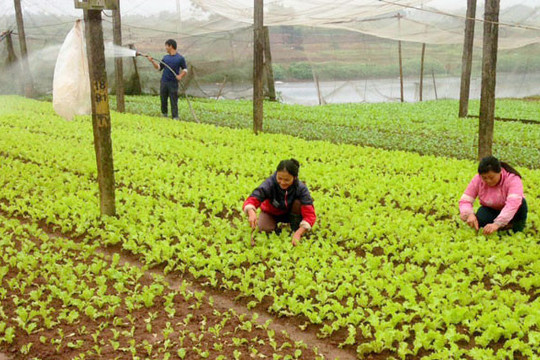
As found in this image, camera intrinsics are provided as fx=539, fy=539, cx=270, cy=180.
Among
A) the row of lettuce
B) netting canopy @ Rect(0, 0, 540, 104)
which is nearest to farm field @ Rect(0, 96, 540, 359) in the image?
the row of lettuce

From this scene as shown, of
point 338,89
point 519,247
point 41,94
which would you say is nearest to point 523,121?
point 338,89

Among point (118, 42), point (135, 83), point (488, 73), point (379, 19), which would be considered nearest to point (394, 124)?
point (379, 19)

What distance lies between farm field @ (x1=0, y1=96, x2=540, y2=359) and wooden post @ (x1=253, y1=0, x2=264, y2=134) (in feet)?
7.51

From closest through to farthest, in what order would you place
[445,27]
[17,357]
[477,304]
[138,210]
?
[17,357] → [477,304] → [138,210] → [445,27]

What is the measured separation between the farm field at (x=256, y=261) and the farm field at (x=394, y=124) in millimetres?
1013

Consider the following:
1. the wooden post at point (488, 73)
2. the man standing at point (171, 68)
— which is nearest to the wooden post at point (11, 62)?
the man standing at point (171, 68)

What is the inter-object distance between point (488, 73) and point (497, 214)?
3658 millimetres

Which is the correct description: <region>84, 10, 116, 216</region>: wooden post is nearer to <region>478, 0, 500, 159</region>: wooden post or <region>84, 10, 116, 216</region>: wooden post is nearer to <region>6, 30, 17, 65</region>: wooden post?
<region>478, 0, 500, 159</region>: wooden post

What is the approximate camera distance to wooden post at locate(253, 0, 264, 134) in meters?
11.4

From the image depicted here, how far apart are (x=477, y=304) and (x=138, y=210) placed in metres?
4.18

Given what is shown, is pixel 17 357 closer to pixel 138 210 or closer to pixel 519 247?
pixel 138 210

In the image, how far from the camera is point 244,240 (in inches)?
225

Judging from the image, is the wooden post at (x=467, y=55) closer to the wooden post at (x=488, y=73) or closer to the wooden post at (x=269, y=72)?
the wooden post at (x=488, y=73)

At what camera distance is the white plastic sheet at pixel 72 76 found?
262 inches
